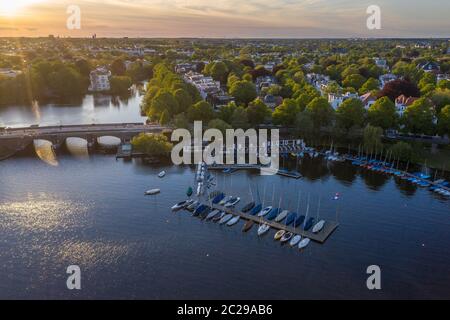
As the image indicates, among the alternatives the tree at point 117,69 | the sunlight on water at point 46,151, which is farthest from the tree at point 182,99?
the tree at point 117,69

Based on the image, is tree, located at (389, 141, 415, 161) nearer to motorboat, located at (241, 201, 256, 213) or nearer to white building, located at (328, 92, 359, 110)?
white building, located at (328, 92, 359, 110)

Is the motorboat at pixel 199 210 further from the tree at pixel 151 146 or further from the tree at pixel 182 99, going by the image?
the tree at pixel 182 99

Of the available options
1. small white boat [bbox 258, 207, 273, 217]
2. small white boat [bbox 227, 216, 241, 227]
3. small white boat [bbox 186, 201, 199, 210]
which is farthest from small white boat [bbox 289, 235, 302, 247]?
small white boat [bbox 186, 201, 199, 210]

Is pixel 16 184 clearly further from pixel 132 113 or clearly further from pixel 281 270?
pixel 132 113

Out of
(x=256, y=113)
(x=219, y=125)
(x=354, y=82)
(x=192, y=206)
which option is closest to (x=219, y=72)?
(x=354, y=82)

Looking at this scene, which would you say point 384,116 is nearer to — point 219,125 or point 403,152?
point 403,152

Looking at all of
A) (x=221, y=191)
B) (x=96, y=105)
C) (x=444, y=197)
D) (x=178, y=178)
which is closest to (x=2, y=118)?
(x=96, y=105)
